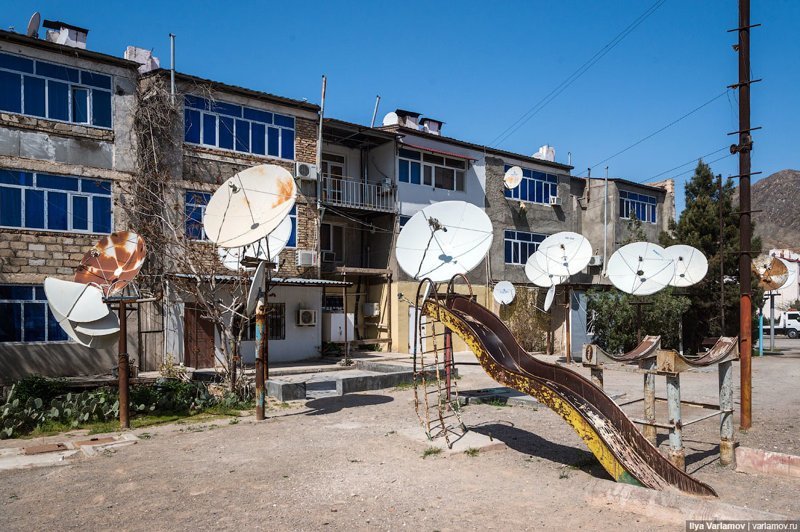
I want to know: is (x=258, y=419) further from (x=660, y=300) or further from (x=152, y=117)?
(x=660, y=300)

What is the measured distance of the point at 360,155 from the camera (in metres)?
29.7

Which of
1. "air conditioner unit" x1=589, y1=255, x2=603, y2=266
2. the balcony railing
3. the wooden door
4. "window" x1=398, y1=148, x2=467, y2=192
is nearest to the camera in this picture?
the wooden door

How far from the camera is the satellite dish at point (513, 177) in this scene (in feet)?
105

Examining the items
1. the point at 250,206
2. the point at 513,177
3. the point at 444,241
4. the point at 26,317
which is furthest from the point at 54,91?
the point at 513,177

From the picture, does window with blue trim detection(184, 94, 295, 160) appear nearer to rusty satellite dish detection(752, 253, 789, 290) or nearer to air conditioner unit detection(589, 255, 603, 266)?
air conditioner unit detection(589, 255, 603, 266)

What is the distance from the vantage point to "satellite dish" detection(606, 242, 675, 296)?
75.3ft

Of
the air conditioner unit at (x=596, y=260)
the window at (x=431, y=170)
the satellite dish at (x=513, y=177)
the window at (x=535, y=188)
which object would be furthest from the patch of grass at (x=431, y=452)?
the air conditioner unit at (x=596, y=260)

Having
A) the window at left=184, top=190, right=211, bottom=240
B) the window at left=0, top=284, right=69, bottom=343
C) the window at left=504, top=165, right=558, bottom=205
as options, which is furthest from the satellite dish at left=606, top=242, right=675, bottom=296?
the window at left=0, top=284, right=69, bottom=343

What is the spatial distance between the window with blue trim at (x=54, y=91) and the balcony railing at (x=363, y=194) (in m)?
9.85

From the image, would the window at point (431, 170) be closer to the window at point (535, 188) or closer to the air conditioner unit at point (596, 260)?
the window at point (535, 188)

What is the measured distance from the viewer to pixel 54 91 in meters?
19.5

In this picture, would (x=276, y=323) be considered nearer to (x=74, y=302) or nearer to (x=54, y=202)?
(x=54, y=202)

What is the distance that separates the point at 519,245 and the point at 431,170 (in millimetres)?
6906

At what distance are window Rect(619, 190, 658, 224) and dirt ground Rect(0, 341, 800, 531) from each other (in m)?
26.5
